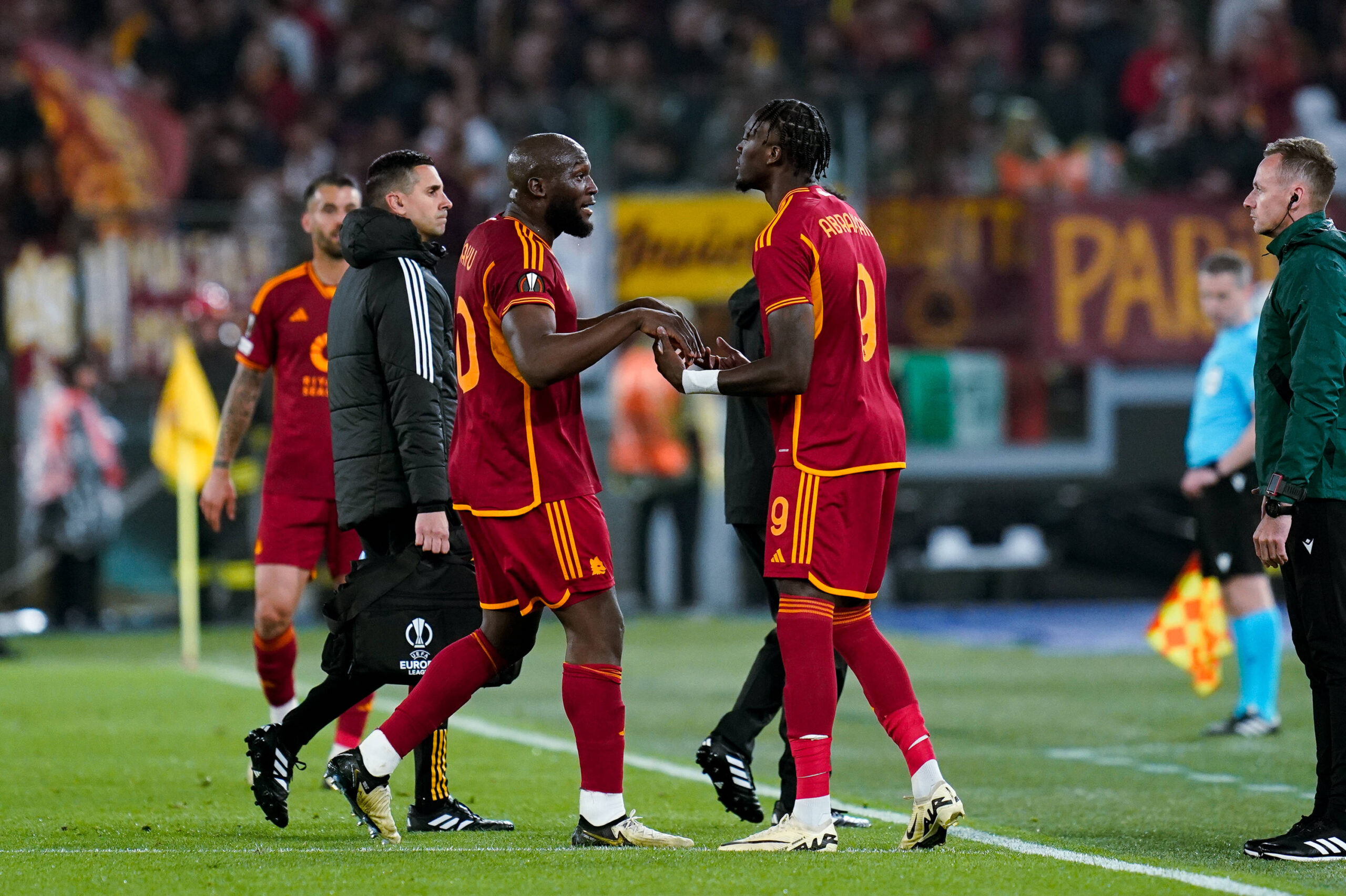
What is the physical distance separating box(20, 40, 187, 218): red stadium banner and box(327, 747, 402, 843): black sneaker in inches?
494

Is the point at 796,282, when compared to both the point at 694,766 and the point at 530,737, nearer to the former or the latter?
the point at 694,766

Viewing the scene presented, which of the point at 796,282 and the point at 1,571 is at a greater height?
the point at 796,282

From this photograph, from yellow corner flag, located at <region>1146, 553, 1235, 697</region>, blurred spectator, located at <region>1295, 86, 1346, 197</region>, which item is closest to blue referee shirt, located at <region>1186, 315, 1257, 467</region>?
yellow corner flag, located at <region>1146, 553, 1235, 697</region>

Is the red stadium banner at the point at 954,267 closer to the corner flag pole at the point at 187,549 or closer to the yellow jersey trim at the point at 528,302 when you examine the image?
the corner flag pole at the point at 187,549

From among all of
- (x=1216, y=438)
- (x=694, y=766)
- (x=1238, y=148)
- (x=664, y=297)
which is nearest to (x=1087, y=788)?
(x=694, y=766)

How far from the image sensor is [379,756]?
565cm

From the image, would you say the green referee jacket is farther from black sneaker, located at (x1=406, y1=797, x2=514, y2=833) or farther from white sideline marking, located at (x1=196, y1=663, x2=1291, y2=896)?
black sneaker, located at (x1=406, y1=797, x2=514, y2=833)

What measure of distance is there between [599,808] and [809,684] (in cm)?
73

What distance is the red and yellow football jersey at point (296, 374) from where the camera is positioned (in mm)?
7500

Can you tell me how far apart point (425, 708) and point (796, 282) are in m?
1.68

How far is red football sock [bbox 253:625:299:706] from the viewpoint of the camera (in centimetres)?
753

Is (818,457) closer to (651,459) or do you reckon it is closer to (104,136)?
(651,459)

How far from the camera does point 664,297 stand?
16766mm

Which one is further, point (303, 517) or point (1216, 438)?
point (1216, 438)
